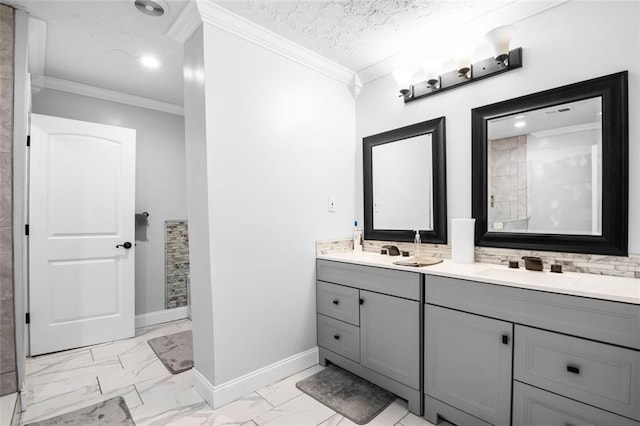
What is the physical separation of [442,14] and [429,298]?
1.75 m

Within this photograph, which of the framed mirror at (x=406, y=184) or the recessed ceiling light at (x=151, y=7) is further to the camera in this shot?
the framed mirror at (x=406, y=184)

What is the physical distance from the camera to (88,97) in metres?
3.10

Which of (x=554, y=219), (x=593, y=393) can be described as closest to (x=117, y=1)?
(x=554, y=219)

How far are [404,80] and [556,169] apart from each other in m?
1.20

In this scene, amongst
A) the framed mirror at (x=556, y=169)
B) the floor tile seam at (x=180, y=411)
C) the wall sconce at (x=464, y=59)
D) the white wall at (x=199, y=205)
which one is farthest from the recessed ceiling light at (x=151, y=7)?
the floor tile seam at (x=180, y=411)

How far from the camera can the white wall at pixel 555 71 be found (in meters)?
1.51

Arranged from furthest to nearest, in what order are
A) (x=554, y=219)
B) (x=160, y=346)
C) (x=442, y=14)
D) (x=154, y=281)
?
1. (x=154, y=281)
2. (x=160, y=346)
3. (x=442, y=14)
4. (x=554, y=219)

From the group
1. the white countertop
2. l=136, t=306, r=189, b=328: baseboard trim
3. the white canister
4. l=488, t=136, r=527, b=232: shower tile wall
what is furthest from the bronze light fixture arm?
l=136, t=306, r=189, b=328: baseboard trim

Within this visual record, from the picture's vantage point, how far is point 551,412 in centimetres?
135

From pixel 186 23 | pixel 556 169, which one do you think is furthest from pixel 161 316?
pixel 556 169

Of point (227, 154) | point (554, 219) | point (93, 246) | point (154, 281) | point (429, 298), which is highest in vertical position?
point (227, 154)

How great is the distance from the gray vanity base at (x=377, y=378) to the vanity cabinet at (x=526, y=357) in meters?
0.06

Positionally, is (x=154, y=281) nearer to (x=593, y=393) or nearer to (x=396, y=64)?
(x=396, y=64)

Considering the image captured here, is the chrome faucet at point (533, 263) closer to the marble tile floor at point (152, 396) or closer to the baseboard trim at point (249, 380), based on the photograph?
the marble tile floor at point (152, 396)
